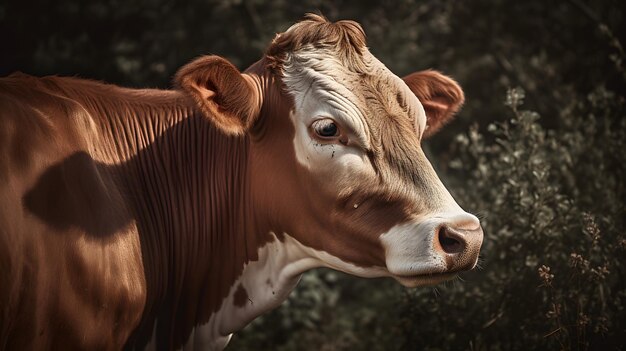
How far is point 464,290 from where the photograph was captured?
546 centimetres

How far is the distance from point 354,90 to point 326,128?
0.25 metres

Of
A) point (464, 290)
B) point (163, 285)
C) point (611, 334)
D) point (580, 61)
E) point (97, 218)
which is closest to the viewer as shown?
point (97, 218)

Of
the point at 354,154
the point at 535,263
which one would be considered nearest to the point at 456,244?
the point at 354,154

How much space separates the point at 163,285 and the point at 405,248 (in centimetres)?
130

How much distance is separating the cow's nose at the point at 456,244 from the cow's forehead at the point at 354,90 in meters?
0.57

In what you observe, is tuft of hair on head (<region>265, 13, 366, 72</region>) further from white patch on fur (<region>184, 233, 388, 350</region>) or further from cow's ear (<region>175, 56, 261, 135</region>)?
white patch on fur (<region>184, 233, 388, 350</region>)

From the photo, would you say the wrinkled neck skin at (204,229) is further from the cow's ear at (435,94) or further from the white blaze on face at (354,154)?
the cow's ear at (435,94)

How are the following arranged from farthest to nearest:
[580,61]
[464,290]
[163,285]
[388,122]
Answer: [580,61] < [464,290] < [163,285] < [388,122]

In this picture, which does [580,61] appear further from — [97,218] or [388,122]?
[97,218]

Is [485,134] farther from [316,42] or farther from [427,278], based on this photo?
[427,278]

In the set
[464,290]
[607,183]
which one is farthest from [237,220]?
[607,183]

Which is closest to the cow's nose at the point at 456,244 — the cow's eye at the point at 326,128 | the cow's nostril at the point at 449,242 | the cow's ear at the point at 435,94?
the cow's nostril at the point at 449,242

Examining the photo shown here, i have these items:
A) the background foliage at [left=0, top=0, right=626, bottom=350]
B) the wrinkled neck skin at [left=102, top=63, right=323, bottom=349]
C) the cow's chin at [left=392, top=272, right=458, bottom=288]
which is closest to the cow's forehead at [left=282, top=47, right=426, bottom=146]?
the wrinkled neck skin at [left=102, top=63, right=323, bottom=349]

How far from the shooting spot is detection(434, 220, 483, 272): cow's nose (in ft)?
10.4
